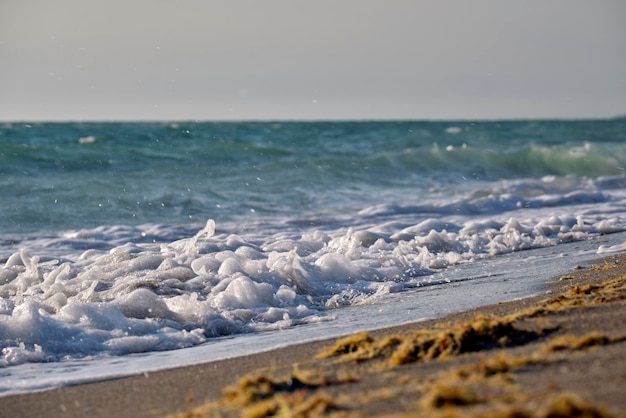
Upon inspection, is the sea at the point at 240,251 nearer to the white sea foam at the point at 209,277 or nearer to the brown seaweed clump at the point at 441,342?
the white sea foam at the point at 209,277

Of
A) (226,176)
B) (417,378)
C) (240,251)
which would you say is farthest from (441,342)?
(226,176)

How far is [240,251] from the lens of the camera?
6602 mm

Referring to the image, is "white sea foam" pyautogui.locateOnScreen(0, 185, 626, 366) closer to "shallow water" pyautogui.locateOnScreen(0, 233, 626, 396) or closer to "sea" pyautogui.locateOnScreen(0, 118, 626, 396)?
"sea" pyautogui.locateOnScreen(0, 118, 626, 396)

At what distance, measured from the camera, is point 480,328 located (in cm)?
336

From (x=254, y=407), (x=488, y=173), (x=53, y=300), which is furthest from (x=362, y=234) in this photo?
(x=488, y=173)

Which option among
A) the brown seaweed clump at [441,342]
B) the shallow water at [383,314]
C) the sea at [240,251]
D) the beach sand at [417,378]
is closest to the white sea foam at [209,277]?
the sea at [240,251]

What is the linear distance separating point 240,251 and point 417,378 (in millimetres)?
3890

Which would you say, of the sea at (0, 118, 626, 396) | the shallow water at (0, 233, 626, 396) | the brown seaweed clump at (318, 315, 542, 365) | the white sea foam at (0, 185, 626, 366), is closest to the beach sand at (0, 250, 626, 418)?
the brown seaweed clump at (318, 315, 542, 365)

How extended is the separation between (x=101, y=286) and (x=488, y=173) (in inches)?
552

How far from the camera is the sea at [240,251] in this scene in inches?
175

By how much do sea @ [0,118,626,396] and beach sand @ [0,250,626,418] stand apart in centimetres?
36

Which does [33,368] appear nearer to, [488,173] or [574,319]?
[574,319]

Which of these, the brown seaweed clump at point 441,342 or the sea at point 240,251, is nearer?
the brown seaweed clump at point 441,342

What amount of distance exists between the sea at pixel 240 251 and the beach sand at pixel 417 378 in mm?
361
